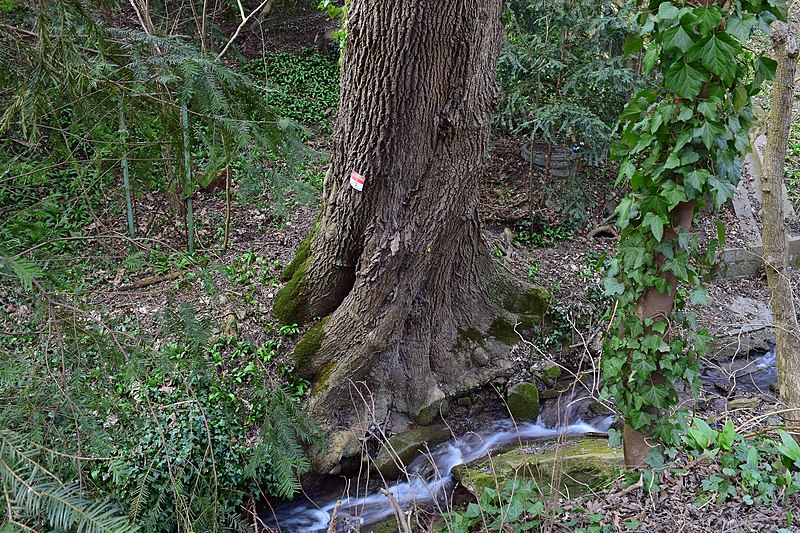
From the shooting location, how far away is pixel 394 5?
3947 millimetres

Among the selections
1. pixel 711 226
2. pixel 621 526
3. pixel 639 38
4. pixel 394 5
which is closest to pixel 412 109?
pixel 394 5

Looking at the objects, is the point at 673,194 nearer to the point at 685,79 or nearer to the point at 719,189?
the point at 719,189

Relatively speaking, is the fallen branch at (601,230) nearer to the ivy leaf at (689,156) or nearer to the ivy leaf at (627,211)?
the ivy leaf at (627,211)

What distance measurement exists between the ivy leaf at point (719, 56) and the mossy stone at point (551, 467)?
239 centimetres

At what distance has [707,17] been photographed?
2.49 metres

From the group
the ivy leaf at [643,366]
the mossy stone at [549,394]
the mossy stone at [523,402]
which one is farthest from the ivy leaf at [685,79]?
the mossy stone at [549,394]

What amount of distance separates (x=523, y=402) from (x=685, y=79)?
11.7 feet

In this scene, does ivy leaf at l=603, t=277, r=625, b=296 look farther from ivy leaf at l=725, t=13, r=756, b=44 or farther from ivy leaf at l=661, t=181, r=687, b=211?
ivy leaf at l=725, t=13, r=756, b=44

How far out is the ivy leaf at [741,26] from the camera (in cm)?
251

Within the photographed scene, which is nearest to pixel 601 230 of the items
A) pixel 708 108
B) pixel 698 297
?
pixel 698 297

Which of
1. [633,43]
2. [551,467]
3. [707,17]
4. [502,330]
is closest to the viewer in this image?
[707,17]

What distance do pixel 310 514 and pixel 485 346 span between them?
2.14 m

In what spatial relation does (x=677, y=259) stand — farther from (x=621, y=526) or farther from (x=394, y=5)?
(x=394, y=5)

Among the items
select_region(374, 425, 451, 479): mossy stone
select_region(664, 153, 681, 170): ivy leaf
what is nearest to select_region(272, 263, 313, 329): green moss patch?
select_region(374, 425, 451, 479): mossy stone
